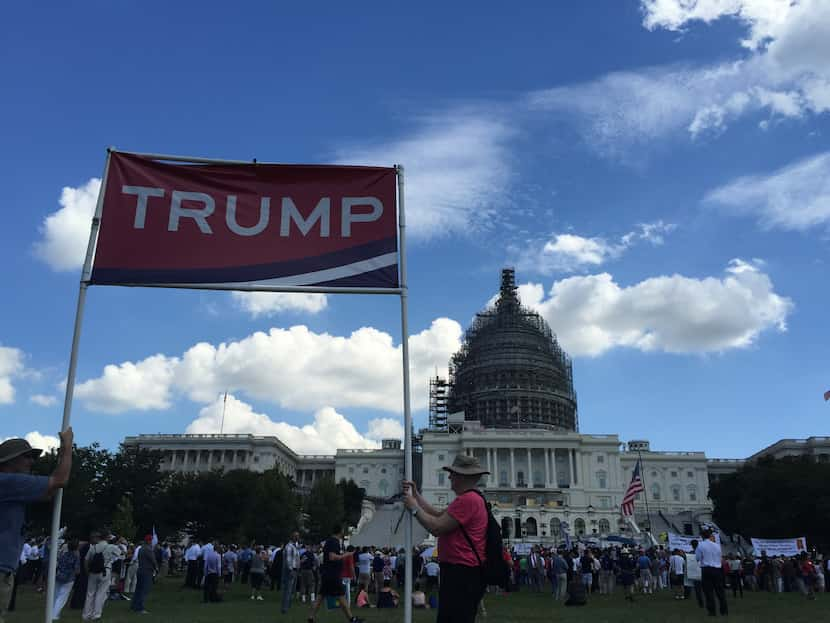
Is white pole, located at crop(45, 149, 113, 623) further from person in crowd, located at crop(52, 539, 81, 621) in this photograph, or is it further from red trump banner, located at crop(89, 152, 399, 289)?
person in crowd, located at crop(52, 539, 81, 621)

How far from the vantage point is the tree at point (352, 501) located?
105 meters

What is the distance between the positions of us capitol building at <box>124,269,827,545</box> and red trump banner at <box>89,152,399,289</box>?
97681 millimetres

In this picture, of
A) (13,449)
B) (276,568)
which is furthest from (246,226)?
(276,568)

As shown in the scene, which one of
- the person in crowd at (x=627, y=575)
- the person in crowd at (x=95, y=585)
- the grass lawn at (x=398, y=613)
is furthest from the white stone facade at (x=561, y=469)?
the person in crowd at (x=95, y=585)

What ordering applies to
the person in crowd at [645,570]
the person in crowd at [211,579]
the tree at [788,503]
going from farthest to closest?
the tree at [788,503]
the person in crowd at [645,570]
the person in crowd at [211,579]

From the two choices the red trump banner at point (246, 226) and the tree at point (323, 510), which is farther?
the tree at point (323, 510)

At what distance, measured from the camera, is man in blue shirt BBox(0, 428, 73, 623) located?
606 centimetres

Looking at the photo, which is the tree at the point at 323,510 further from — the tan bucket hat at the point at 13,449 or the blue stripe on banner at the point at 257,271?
the tan bucket hat at the point at 13,449

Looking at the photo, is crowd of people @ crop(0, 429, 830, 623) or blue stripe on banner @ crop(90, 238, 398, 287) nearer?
crowd of people @ crop(0, 429, 830, 623)

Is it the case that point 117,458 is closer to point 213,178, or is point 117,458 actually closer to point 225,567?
point 225,567

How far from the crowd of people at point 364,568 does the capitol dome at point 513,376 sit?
8911 centimetres

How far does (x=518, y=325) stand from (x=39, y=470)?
104976mm

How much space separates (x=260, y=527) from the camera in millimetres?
65625

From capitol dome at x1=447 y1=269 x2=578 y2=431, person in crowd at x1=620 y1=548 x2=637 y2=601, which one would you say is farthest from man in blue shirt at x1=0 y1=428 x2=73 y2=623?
capitol dome at x1=447 y1=269 x2=578 y2=431
